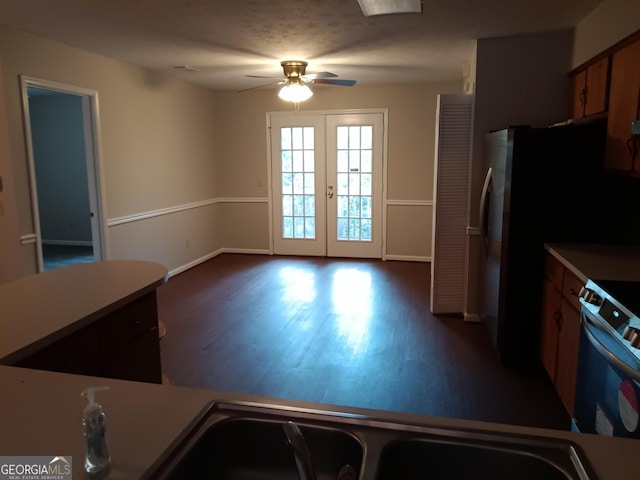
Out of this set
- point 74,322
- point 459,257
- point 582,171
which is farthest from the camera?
point 459,257

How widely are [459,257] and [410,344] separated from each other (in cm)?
102

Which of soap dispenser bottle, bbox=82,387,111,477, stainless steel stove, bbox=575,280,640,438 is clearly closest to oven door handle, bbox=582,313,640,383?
stainless steel stove, bbox=575,280,640,438

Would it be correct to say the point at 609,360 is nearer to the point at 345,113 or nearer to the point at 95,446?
the point at 95,446

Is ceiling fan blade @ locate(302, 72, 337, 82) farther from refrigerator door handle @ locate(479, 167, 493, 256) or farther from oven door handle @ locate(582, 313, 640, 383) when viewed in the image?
oven door handle @ locate(582, 313, 640, 383)

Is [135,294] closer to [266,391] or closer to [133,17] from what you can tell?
[266,391]

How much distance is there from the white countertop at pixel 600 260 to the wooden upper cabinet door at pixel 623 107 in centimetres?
49

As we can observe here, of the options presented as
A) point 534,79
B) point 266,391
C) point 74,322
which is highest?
point 534,79

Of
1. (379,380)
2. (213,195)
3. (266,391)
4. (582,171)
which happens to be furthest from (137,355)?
(213,195)

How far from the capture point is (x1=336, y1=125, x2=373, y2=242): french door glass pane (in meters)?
6.45

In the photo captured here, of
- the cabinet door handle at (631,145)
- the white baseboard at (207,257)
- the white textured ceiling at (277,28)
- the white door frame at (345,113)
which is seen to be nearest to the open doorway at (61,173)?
the white baseboard at (207,257)

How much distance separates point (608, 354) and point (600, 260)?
89 centimetres

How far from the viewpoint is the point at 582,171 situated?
9.55 feet

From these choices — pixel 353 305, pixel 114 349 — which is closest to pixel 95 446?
pixel 114 349

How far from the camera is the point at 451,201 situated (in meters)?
4.12
